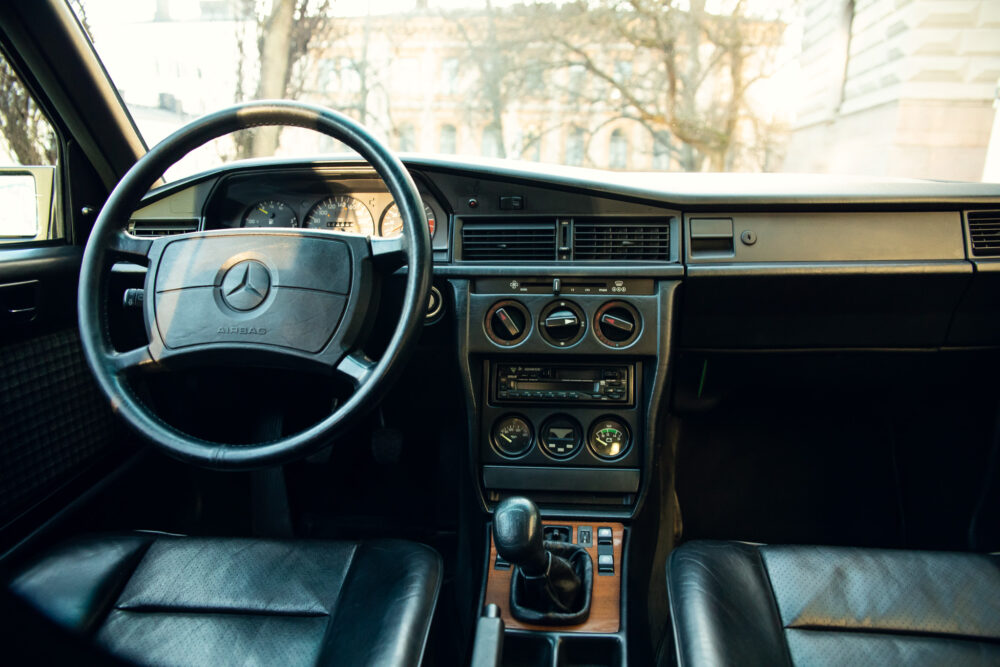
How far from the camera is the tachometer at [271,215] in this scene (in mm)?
1769

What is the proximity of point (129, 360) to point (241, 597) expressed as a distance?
492mm

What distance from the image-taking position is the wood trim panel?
4.60ft

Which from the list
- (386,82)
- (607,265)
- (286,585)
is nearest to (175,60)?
(386,82)

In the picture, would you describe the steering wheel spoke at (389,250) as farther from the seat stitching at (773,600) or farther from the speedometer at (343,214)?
the seat stitching at (773,600)

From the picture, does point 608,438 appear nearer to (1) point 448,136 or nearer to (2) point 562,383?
(2) point 562,383

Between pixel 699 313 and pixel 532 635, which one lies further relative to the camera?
pixel 699 313

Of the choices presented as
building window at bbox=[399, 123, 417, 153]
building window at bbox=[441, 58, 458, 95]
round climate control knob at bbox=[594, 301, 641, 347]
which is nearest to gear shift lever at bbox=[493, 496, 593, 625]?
round climate control knob at bbox=[594, 301, 641, 347]

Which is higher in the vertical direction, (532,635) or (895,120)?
(895,120)

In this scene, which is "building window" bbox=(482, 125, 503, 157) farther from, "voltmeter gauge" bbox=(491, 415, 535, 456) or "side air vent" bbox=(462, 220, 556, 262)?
"voltmeter gauge" bbox=(491, 415, 535, 456)

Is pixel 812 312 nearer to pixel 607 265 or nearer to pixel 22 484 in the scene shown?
pixel 607 265

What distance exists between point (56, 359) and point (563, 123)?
6.21 feet

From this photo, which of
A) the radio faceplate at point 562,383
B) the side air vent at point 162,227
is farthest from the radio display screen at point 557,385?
the side air vent at point 162,227

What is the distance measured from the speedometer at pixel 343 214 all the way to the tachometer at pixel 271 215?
0.05 meters

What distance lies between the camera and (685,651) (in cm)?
110
